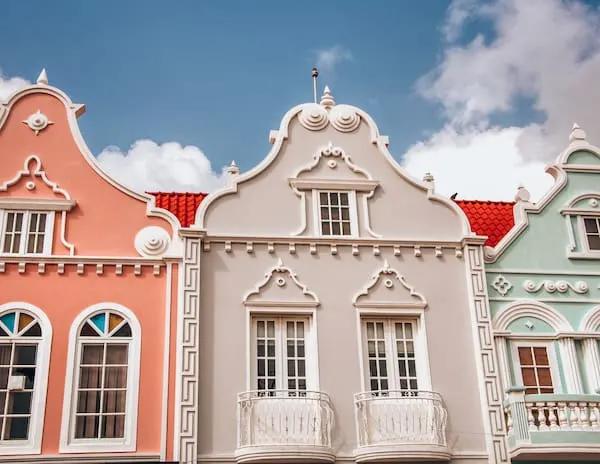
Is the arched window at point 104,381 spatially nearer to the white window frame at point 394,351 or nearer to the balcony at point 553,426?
the white window frame at point 394,351

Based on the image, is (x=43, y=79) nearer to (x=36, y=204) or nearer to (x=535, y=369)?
(x=36, y=204)

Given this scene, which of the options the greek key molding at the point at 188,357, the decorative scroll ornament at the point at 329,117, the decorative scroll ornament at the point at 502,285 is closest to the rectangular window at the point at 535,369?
the decorative scroll ornament at the point at 502,285

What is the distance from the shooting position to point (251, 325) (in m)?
16.7

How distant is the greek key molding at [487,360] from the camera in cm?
1620

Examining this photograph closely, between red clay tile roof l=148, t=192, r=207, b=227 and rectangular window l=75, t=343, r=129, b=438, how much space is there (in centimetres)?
357

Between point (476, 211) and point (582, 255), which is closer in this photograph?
point (582, 255)

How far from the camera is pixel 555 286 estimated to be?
17.8 metres

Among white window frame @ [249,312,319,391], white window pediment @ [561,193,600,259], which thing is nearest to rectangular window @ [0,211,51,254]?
white window frame @ [249,312,319,391]

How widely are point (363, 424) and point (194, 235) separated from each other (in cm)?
496

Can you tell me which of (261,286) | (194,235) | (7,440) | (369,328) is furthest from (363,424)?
(7,440)

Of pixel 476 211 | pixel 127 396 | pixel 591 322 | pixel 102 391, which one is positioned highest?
pixel 476 211

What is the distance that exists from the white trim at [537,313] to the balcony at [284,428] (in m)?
4.42

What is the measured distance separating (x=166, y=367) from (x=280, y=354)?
221cm

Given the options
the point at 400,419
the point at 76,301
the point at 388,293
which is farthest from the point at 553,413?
the point at 76,301
